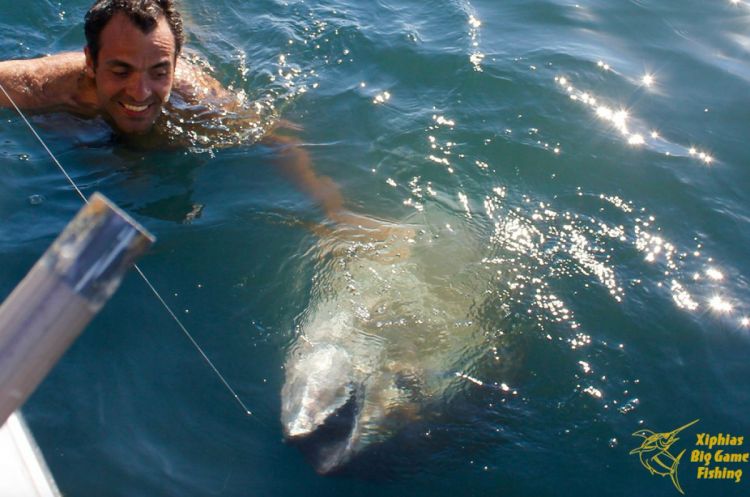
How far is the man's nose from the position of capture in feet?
14.1

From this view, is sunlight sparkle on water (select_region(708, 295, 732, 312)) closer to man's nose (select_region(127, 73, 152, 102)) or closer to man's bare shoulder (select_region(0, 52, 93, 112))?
man's nose (select_region(127, 73, 152, 102))

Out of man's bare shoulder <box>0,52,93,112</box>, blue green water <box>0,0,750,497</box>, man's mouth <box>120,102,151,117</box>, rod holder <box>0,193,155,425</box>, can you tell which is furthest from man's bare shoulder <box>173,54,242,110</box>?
rod holder <box>0,193,155,425</box>

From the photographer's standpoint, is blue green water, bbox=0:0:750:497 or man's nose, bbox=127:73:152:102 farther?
man's nose, bbox=127:73:152:102

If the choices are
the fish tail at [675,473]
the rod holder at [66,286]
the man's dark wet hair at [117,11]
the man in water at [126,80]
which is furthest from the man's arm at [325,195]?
the rod holder at [66,286]

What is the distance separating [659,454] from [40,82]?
14.5ft

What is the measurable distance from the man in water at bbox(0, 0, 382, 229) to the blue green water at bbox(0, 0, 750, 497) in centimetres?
15

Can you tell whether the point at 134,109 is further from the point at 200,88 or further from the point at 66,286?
the point at 66,286

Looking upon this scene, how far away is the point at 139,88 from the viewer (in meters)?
4.31

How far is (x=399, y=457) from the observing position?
288cm

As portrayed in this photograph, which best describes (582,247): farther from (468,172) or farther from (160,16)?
(160,16)

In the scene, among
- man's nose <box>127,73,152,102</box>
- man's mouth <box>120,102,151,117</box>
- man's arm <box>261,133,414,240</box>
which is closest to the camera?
man's arm <box>261,133,414,240</box>

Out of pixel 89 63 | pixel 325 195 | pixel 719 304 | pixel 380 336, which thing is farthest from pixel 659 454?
pixel 89 63

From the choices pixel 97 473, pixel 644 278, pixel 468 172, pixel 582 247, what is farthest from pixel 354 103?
pixel 97 473

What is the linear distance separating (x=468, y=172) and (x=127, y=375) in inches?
97.1
